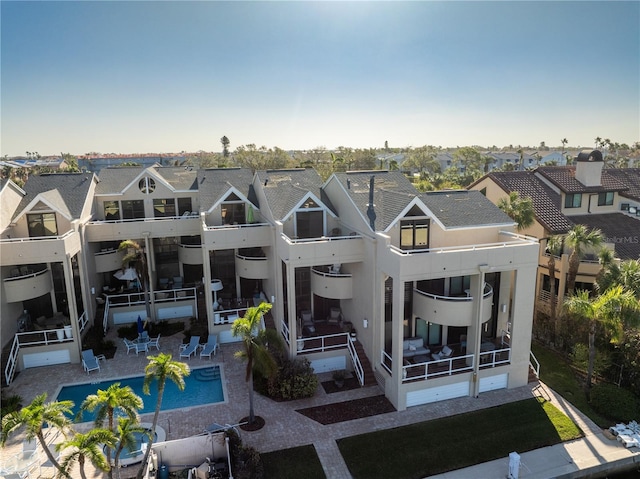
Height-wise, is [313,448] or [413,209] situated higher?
[413,209]

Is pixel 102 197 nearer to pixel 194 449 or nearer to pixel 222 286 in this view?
pixel 222 286

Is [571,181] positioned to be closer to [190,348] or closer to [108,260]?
[190,348]

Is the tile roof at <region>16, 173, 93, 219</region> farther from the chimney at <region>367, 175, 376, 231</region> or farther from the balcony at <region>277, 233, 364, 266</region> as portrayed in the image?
the chimney at <region>367, 175, 376, 231</region>

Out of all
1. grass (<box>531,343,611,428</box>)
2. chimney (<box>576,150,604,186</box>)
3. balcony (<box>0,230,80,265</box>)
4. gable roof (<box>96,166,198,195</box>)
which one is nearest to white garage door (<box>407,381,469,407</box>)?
grass (<box>531,343,611,428</box>)

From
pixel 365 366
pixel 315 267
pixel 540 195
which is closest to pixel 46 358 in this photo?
pixel 315 267

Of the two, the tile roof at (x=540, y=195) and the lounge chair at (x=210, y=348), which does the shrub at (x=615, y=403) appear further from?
the lounge chair at (x=210, y=348)

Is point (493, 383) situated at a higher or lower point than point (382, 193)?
lower

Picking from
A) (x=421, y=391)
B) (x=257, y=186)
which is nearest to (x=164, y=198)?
(x=257, y=186)
